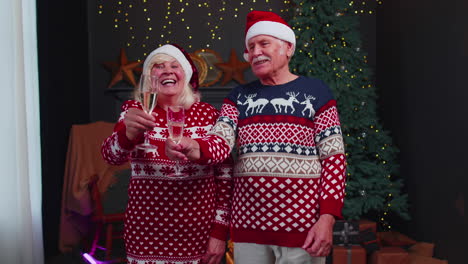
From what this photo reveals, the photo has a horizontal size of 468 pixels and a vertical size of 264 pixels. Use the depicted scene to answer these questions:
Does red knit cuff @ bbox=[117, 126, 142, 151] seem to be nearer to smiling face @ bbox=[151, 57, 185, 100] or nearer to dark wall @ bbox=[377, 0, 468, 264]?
smiling face @ bbox=[151, 57, 185, 100]

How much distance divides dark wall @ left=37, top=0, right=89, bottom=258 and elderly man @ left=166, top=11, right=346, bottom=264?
304 cm

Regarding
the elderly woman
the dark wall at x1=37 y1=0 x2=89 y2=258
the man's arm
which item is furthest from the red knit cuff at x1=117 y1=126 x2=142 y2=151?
the dark wall at x1=37 y1=0 x2=89 y2=258

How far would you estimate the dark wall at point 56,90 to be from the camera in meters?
3.95

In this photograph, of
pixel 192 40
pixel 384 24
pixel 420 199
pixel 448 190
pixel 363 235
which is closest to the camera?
pixel 363 235

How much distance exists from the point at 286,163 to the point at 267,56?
372 millimetres

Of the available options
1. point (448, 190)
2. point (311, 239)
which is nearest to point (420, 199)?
point (448, 190)

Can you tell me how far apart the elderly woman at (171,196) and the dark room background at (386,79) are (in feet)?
7.75

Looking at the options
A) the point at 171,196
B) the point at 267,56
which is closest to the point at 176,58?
the point at 267,56

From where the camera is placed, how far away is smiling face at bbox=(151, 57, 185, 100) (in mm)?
1523

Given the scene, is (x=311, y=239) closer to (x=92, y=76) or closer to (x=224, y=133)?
(x=224, y=133)

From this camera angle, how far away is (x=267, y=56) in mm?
1442

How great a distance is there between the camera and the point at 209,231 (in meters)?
1.56

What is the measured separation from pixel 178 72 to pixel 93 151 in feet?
9.14

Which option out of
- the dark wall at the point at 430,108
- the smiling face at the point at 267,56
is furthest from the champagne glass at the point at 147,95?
the dark wall at the point at 430,108
